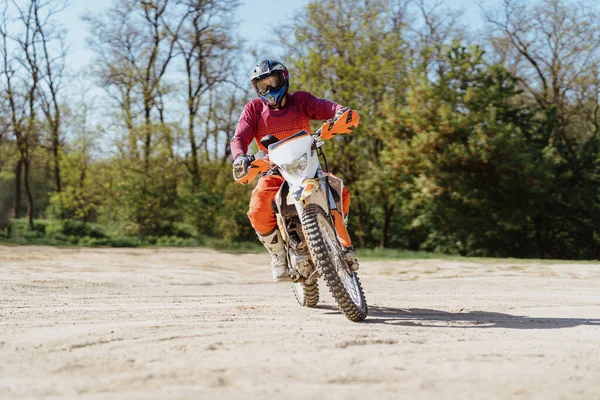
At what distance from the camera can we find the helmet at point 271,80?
608 cm

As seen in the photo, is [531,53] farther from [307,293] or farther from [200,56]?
[307,293]

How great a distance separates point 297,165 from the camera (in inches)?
220

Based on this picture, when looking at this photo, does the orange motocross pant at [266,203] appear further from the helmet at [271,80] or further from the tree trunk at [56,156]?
the tree trunk at [56,156]

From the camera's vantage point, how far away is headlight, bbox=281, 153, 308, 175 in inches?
219

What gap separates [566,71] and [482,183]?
10.1m

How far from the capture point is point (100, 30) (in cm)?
2961

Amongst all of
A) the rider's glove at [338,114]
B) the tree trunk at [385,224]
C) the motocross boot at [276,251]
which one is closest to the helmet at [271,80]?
the rider's glove at [338,114]

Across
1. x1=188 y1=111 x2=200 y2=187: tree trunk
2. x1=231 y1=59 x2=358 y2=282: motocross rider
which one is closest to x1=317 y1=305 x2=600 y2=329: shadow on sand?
x1=231 y1=59 x2=358 y2=282: motocross rider

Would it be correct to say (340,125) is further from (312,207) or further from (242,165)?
(242,165)

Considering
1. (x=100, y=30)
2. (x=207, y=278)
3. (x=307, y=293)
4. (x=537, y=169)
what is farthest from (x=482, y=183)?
(x=100, y=30)

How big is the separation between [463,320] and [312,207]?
5.85ft

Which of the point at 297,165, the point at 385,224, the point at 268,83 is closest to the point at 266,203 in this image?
the point at 297,165

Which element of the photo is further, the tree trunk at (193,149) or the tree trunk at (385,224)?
the tree trunk at (193,149)

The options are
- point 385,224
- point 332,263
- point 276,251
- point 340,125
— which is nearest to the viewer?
point 332,263
